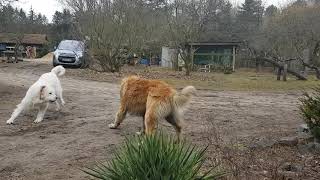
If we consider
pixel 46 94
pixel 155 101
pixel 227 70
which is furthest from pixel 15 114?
pixel 227 70

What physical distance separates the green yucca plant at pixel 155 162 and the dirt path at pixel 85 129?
176 centimetres

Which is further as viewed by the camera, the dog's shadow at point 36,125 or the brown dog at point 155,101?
the dog's shadow at point 36,125

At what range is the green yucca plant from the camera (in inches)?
157

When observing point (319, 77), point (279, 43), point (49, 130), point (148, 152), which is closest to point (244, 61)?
point (279, 43)

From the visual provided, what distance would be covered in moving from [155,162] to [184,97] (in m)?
3.37

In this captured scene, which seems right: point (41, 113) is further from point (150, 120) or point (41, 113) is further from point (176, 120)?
point (176, 120)

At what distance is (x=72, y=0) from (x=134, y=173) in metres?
27.4

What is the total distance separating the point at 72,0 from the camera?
3006 cm

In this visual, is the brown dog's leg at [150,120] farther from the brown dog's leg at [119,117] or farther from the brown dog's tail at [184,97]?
the brown dog's leg at [119,117]

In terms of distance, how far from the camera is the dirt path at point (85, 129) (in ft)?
21.5

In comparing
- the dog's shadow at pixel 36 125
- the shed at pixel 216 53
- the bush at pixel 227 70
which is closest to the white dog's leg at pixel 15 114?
the dog's shadow at pixel 36 125

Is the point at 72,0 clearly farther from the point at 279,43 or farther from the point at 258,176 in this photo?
the point at 258,176

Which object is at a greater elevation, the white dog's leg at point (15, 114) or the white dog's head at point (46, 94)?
the white dog's head at point (46, 94)

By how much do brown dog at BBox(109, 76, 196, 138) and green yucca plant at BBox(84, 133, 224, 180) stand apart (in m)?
2.85
